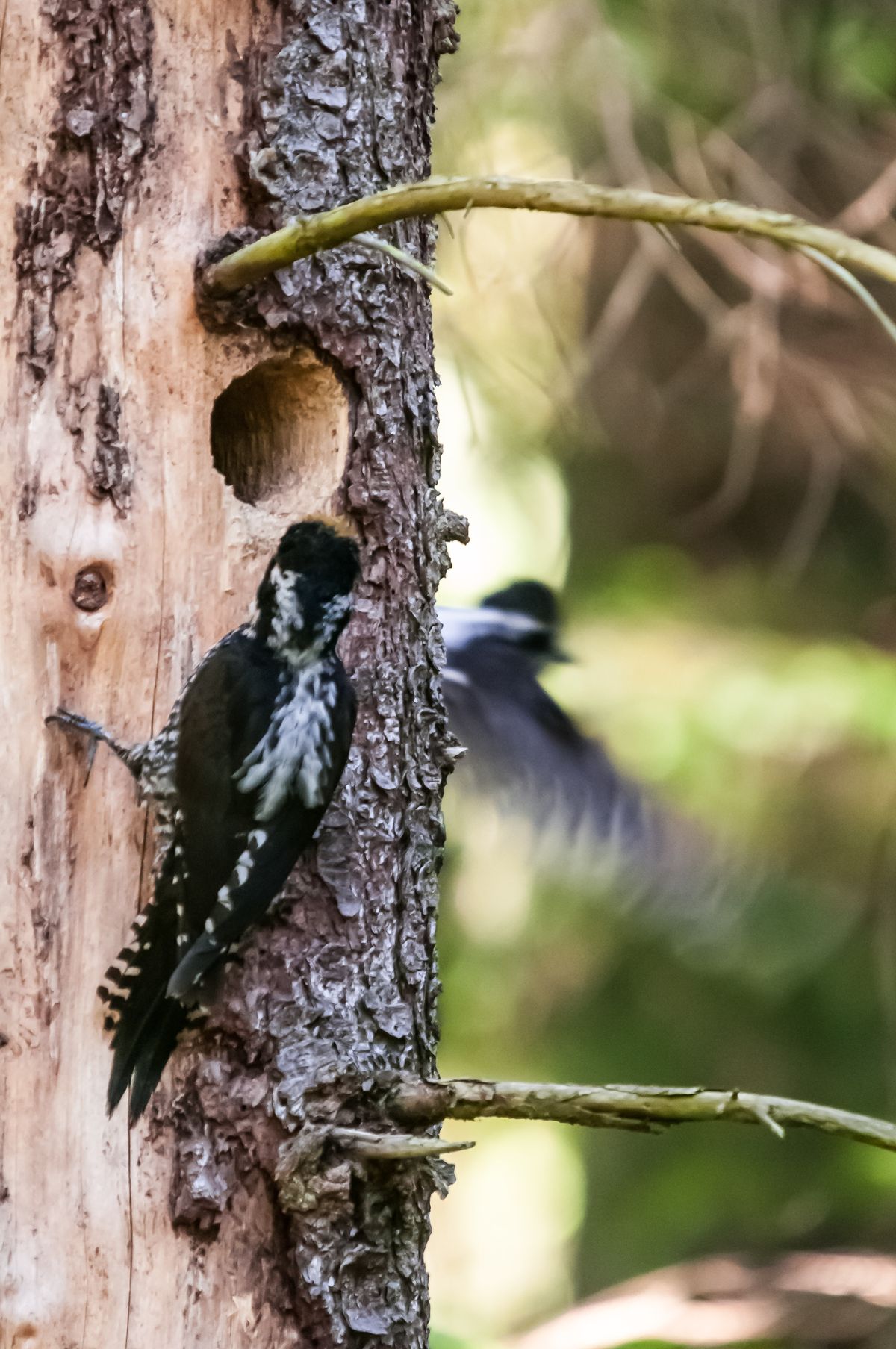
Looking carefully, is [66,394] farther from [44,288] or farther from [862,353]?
[862,353]

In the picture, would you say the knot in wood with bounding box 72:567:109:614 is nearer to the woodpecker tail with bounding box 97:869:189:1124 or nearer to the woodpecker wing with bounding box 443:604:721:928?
the woodpecker tail with bounding box 97:869:189:1124

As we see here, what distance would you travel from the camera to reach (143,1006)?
1.82m

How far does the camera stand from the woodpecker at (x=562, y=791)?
11.3 ft

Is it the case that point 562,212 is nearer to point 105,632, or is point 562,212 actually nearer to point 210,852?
point 105,632

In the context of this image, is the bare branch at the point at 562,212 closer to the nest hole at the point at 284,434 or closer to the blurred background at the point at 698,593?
the nest hole at the point at 284,434

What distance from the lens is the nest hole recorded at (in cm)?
203

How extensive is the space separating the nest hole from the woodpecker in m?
1.40

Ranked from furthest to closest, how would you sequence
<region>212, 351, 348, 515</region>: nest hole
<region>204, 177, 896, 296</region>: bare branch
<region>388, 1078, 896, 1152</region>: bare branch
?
<region>212, 351, 348, 515</region>: nest hole < <region>388, 1078, 896, 1152</region>: bare branch < <region>204, 177, 896, 296</region>: bare branch

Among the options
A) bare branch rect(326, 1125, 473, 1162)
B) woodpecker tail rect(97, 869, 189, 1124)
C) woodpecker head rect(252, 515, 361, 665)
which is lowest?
bare branch rect(326, 1125, 473, 1162)

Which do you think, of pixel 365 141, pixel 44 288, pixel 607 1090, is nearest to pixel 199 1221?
pixel 607 1090

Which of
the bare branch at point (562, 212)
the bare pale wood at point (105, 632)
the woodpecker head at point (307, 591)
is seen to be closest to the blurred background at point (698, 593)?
the bare pale wood at point (105, 632)

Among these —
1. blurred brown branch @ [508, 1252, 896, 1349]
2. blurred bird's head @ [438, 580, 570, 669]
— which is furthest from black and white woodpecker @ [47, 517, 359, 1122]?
blurred brown branch @ [508, 1252, 896, 1349]

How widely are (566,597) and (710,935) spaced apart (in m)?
1.77

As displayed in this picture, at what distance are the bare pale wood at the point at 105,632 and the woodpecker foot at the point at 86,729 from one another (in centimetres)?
1
